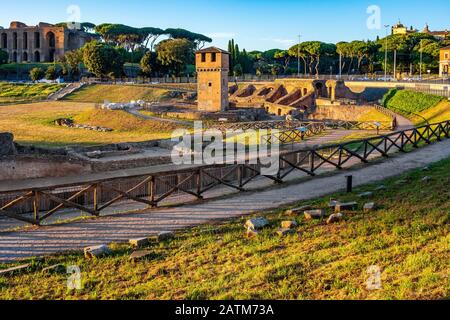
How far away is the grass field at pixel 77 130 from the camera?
34.1m

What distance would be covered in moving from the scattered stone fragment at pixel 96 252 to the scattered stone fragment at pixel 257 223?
2603 mm

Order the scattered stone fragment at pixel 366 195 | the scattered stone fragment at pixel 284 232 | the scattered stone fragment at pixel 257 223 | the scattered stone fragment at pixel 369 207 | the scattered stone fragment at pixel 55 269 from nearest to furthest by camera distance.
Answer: the scattered stone fragment at pixel 55 269, the scattered stone fragment at pixel 284 232, the scattered stone fragment at pixel 257 223, the scattered stone fragment at pixel 369 207, the scattered stone fragment at pixel 366 195

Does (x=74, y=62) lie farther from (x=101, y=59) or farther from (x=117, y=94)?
(x=117, y=94)

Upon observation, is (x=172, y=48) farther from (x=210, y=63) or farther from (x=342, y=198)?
(x=342, y=198)

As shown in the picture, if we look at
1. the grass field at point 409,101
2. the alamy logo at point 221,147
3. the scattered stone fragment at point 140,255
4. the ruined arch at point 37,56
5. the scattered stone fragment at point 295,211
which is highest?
the ruined arch at point 37,56

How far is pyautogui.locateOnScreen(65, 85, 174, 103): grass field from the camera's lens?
2280 inches

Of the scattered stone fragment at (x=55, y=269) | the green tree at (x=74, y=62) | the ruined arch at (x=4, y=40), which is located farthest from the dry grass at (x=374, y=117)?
the ruined arch at (x=4, y=40)

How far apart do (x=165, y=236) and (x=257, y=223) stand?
1.72 m

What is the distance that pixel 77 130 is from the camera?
38594mm

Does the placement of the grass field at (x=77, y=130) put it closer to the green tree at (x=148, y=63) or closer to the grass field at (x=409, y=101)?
the grass field at (x=409, y=101)

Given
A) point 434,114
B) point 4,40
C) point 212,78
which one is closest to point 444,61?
point 212,78

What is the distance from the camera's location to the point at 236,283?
22.0 ft
